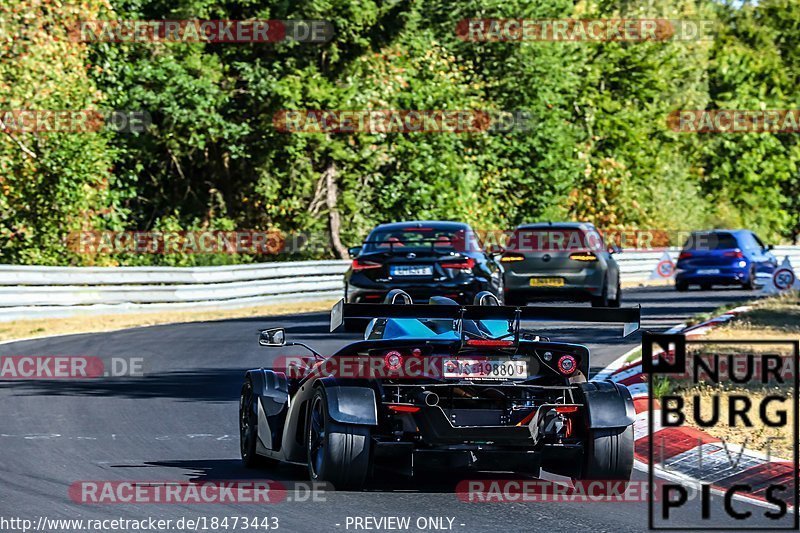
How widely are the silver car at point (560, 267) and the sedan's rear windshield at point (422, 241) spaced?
3391 mm

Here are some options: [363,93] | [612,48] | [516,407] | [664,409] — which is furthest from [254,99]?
[516,407]

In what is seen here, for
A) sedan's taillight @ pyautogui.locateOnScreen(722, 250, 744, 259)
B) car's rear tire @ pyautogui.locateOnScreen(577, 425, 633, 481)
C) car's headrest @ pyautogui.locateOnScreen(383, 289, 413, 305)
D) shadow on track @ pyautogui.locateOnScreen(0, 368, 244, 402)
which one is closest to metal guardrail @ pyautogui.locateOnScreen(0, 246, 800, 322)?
shadow on track @ pyautogui.locateOnScreen(0, 368, 244, 402)

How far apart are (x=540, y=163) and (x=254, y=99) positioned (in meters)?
12.6

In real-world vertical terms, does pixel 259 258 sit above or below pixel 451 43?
below

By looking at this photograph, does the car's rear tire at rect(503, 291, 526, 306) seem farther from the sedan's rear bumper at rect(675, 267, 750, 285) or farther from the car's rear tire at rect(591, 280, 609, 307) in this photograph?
the sedan's rear bumper at rect(675, 267, 750, 285)

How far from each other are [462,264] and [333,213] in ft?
70.7

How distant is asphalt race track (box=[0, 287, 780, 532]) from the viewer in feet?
28.0

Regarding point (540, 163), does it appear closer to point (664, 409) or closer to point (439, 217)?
point (439, 217)

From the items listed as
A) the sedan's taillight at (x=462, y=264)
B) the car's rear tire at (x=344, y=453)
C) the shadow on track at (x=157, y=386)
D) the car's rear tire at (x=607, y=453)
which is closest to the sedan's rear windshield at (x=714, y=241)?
the sedan's taillight at (x=462, y=264)

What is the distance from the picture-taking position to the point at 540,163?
4959cm

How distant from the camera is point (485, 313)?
910 centimetres

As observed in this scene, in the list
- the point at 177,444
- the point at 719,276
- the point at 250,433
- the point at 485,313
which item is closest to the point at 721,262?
the point at 719,276

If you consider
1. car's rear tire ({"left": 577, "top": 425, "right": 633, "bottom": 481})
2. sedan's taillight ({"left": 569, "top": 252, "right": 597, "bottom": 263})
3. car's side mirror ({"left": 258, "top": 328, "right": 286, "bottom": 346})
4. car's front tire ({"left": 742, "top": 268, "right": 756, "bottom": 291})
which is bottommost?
car's front tire ({"left": 742, "top": 268, "right": 756, "bottom": 291})

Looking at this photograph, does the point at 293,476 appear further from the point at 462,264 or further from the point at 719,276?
the point at 719,276
